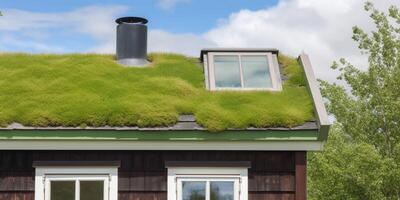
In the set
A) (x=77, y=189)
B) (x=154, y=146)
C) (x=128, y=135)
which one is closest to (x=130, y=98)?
(x=128, y=135)

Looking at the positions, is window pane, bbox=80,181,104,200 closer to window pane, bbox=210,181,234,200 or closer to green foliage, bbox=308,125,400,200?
window pane, bbox=210,181,234,200

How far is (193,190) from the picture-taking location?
30.2 feet

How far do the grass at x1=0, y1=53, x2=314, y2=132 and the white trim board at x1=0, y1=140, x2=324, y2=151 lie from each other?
0.88ft

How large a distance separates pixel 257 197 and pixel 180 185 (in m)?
1.17

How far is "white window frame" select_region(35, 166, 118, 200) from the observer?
9102 millimetres

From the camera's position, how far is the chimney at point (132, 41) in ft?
39.1

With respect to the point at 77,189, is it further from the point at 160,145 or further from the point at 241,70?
the point at 241,70

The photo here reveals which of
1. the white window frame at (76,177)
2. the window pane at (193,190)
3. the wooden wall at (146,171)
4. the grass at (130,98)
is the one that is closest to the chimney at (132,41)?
the grass at (130,98)

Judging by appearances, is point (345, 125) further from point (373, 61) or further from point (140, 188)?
point (140, 188)

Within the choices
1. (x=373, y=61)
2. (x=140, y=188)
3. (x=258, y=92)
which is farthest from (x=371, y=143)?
(x=140, y=188)

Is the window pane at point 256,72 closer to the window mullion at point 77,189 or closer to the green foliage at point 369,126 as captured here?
the window mullion at point 77,189

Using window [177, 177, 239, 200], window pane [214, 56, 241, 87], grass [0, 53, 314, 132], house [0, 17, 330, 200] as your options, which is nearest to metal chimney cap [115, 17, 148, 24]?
grass [0, 53, 314, 132]

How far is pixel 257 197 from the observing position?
30.1 feet

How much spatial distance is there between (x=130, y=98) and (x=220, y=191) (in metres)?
2.02
